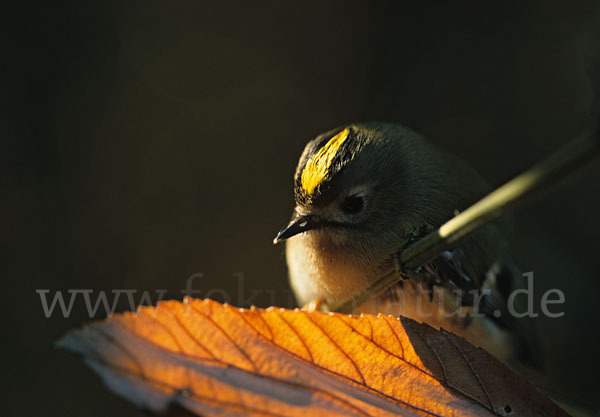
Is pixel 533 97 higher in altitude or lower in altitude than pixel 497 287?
higher

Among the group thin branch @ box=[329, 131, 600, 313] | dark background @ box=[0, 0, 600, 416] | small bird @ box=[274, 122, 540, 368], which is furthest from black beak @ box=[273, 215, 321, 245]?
dark background @ box=[0, 0, 600, 416]

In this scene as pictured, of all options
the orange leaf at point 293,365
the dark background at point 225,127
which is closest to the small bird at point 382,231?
the orange leaf at point 293,365

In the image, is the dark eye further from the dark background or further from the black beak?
the dark background

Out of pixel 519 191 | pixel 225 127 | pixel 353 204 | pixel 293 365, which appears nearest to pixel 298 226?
pixel 353 204

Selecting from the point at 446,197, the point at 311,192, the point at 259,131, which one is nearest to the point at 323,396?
the point at 311,192

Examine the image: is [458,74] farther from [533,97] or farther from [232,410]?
[232,410]

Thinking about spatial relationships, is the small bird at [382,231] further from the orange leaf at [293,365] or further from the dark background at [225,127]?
the dark background at [225,127]
